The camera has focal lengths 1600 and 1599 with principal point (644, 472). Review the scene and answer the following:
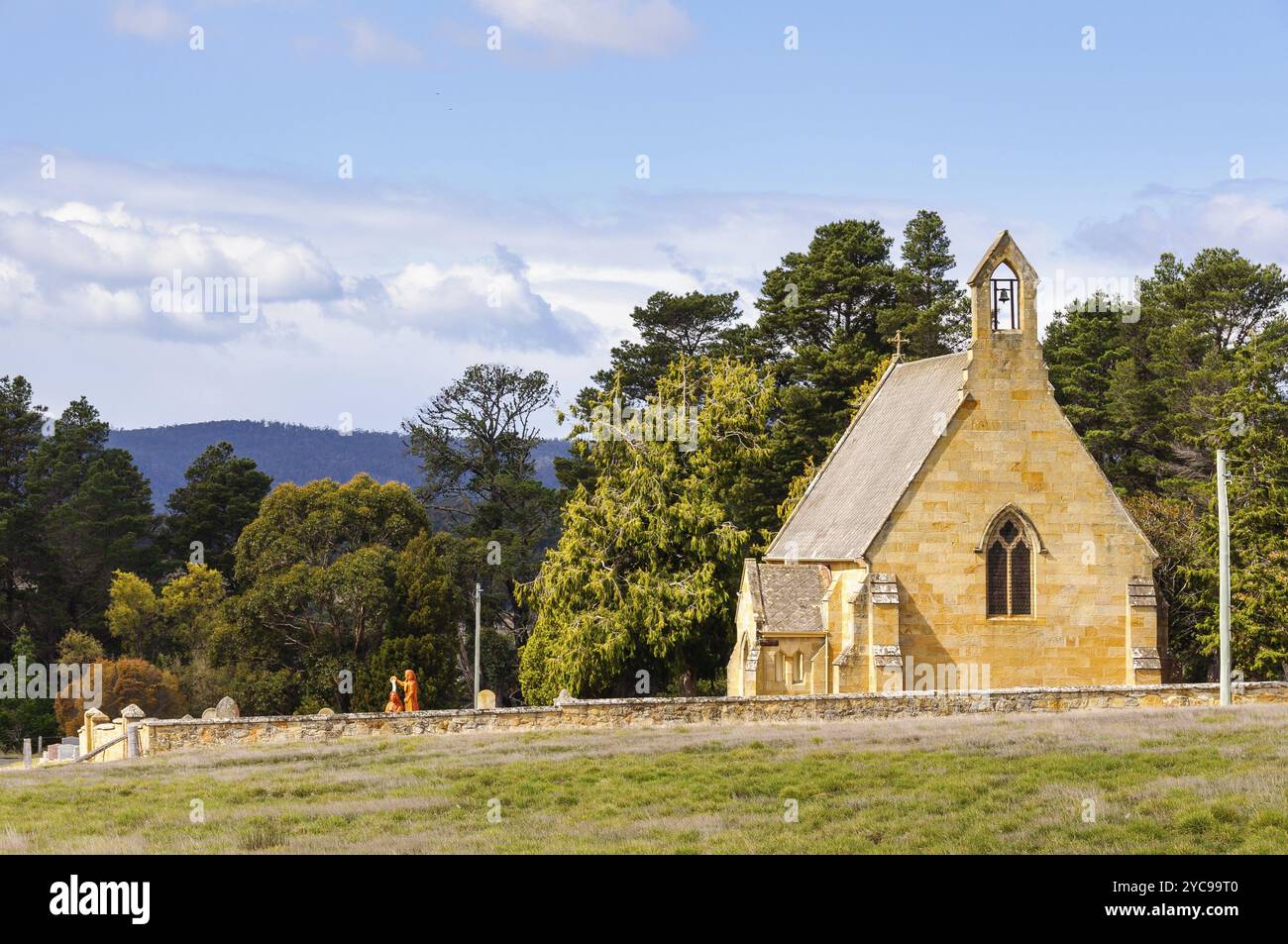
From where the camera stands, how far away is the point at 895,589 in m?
42.4

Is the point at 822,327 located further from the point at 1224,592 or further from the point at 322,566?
the point at 1224,592

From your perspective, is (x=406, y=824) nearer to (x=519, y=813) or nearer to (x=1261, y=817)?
(x=519, y=813)

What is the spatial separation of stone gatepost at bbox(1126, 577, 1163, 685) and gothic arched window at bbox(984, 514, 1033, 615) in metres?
2.86

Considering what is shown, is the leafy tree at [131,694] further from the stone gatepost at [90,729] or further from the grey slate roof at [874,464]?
the grey slate roof at [874,464]

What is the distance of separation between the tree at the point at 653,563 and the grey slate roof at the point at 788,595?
372 inches

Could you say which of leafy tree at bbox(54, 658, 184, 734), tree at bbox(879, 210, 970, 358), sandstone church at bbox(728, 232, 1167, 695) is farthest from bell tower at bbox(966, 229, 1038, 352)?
leafy tree at bbox(54, 658, 184, 734)

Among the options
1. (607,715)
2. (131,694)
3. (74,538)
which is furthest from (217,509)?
(607,715)

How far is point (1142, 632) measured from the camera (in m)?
43.8

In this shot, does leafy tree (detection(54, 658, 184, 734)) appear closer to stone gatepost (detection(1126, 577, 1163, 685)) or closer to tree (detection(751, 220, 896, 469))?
tree (detection(751, 220, 896, 469))

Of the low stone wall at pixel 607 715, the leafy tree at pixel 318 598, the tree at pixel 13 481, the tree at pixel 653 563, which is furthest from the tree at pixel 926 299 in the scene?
the tree at pixel 13 481

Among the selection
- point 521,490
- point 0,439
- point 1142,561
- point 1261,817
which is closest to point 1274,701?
point 1142,561

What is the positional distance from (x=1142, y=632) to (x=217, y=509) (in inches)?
2527

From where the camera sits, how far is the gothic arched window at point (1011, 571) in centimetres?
4344

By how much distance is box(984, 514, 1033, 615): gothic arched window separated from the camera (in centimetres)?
4344
